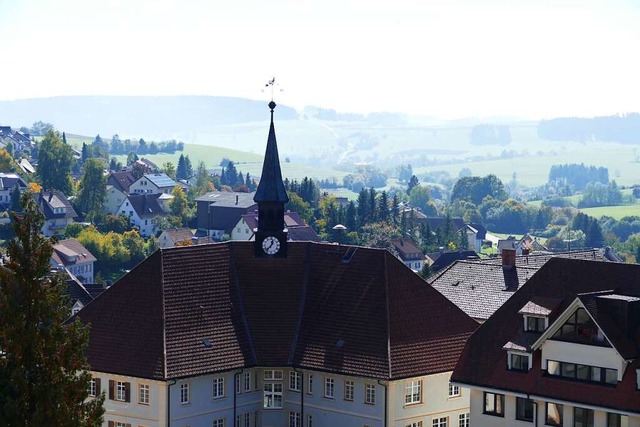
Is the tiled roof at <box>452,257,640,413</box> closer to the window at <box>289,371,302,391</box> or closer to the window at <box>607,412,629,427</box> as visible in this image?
the window at <box>607,412,629,427</box>

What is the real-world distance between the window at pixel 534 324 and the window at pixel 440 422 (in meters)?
9.47

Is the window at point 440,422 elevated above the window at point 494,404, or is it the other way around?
the window at point 494,404

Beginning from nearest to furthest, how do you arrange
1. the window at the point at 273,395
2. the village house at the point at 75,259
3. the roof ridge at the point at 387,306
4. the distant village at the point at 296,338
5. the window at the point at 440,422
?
the distant village at the point at 296,338
the roof ridge at the point at 387,306
the window at the point at 440,422
the window at the point at 273,395
the village house at the point at 75,259

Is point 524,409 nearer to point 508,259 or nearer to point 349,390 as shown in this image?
point 349,390

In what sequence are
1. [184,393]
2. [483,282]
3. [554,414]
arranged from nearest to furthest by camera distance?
[554,414] < [184,393] < [483,282]

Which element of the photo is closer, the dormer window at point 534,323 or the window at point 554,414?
the window at point 554,414

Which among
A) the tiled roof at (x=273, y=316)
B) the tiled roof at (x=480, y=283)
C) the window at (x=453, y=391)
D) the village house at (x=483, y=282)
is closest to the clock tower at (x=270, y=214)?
the tiled roof at (x=273, y=316)

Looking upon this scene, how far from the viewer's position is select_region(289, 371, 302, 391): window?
65.5 meters

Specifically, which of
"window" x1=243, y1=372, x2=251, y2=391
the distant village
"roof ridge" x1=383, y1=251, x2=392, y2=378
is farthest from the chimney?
"window" x1=243, y1=372, x2=251, y2=391

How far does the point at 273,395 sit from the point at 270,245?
687 centimetres

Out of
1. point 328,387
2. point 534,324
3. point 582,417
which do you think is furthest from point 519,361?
point 328,387

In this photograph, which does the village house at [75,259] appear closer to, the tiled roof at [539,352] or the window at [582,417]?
the tiled roof at [539,352]

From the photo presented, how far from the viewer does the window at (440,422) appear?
2547 inches

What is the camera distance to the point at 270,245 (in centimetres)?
6850
